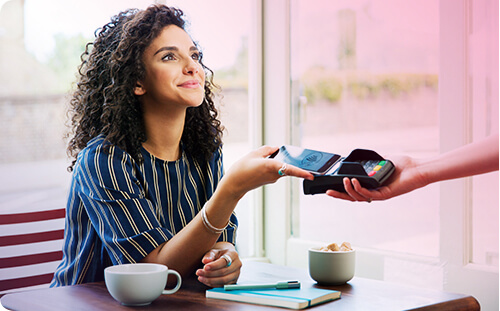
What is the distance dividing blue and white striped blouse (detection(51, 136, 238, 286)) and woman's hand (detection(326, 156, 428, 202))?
1.57 ft

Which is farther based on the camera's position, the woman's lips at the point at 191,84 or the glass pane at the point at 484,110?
the glass pane at the point at 484,110

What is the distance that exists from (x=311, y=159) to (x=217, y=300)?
342 millimetres

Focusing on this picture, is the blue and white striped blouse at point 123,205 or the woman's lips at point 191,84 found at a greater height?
the woman's lips at point 191,84

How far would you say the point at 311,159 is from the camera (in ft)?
4.00

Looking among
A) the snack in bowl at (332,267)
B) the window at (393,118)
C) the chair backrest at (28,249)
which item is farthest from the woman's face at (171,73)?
the window at (393,118)

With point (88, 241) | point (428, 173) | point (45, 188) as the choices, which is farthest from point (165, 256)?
point (45, 188)

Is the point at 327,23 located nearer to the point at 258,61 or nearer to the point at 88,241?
the point at 258,61

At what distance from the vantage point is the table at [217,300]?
3.60 ft

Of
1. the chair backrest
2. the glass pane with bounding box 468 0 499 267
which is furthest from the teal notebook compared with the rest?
the glass pane with bounding box 468 0 499 267

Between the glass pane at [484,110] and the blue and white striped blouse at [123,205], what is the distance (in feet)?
3.62

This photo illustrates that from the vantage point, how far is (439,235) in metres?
2.42

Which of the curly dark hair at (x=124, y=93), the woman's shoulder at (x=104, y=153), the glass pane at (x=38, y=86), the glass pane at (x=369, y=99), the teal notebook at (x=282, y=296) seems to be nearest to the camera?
the teal notebook at (x=282, y=296)

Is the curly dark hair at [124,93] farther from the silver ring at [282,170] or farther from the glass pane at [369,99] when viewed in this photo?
the glass pane at [369,99]

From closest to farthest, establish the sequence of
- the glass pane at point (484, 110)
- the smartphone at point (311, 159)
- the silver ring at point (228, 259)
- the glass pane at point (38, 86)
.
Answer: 1. the smartphone at point (311, 159)
2. the silver ring at point (228, 259)
3. the glass pane at point (484, 110)
4. the glass pane at point (38, 86)
